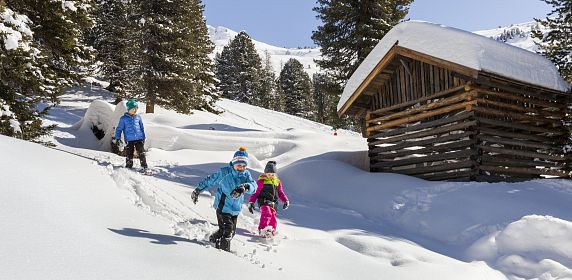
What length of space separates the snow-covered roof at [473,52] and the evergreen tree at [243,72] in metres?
35.5

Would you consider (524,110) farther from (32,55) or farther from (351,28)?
(32,55)

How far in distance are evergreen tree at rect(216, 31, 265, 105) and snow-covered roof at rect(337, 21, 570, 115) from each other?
1398 inches

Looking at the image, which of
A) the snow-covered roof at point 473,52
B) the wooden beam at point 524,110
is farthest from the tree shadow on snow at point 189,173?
the wooden beam at point 524,110

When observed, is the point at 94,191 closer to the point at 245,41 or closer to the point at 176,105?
the point at 176,105

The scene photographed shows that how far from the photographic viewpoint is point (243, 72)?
49906 mm

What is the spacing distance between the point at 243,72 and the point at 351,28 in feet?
103

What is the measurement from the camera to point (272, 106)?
60031 mm

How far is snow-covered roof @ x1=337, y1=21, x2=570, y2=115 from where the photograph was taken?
10.8 m

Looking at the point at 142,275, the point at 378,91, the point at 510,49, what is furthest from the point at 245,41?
the point at 142,275

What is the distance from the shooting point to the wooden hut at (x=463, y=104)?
1112 centimetres

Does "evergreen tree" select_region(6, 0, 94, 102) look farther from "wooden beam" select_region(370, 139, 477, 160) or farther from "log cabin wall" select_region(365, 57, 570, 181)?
"wooden beam" select_region(370, 139, 477, 160)

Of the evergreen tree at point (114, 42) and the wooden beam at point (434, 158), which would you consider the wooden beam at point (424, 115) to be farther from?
the evergreen tree at point (114, 42)

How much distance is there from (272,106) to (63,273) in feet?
187

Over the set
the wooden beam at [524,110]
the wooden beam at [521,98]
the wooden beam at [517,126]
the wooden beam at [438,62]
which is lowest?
the wooden beam at [517,126]
